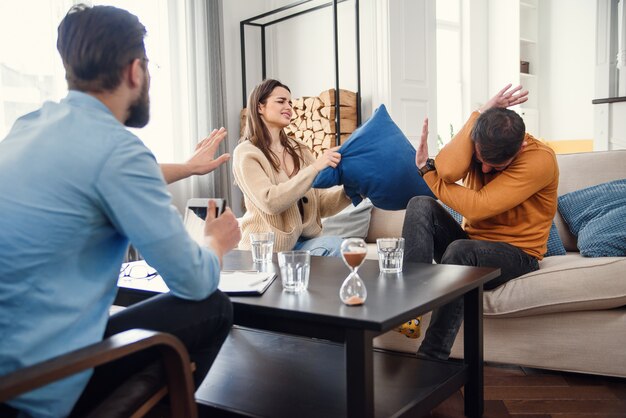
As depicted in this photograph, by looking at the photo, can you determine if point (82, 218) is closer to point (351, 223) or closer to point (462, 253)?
point (462, 253)

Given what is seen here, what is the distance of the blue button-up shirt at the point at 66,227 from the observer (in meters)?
0.95

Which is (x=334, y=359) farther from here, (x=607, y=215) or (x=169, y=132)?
(x=169, y=132)

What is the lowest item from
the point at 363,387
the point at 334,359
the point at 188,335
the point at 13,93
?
the point at 334,359

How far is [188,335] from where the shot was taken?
1.17 metres

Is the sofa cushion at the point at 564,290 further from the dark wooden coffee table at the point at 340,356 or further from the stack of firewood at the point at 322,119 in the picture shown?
the stack of firewood at the point at 322,119

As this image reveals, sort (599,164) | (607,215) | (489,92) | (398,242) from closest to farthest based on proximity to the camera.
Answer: (398,242), (607,215), (599,164), (489,92)

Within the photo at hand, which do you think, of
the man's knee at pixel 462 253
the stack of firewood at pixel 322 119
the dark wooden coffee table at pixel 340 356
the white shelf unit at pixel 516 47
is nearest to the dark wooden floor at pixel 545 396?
the dark wooden coffee table at pixel 340 356

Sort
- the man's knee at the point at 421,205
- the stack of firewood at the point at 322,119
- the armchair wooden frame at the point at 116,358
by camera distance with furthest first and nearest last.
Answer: the stack of firewood at the point at 322,119 < the man's knee at the point at 421,205 < the armchair wooden frame at the point at 116,358

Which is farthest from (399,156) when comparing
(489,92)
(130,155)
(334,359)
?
(489,92)

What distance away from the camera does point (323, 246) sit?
246cm

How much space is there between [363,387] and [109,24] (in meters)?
0.83

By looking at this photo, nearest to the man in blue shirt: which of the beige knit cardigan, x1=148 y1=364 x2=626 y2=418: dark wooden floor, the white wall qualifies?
x1=148 y1=364 x2=626 y2=418: dark wooden floor

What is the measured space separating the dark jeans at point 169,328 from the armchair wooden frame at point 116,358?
11 cm

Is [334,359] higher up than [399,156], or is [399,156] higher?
[399,156]
